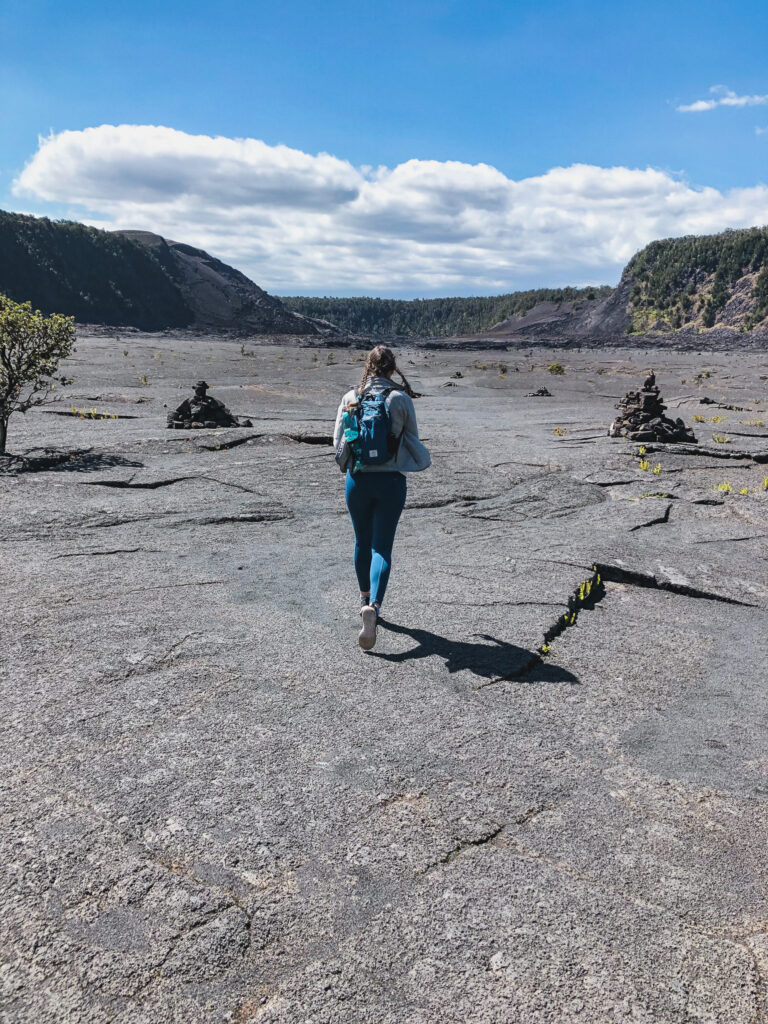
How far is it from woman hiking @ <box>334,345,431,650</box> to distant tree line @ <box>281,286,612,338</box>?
112 meters

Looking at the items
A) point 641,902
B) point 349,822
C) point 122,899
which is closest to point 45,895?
point 122,899

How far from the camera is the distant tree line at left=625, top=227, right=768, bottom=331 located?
7925 centimetres

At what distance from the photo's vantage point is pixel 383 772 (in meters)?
3.21

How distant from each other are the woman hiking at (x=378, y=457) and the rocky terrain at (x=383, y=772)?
487 mm

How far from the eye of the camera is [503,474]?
10.4m

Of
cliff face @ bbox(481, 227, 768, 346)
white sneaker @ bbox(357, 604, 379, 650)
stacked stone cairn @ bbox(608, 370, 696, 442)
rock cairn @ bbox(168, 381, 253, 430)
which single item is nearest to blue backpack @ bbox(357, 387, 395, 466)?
white sneaker @ bbox(357, 604, 379, 650)

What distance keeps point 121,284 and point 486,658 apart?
8549 centimetres

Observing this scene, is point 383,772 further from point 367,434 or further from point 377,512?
point 367,434

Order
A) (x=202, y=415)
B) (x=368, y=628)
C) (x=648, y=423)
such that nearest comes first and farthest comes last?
(x=368, y=628), (x=648, y=423), (x=202, y=415)

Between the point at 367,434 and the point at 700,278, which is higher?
the point at 700,278

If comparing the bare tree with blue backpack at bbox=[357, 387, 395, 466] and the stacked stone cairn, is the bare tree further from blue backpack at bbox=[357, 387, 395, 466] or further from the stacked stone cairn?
the stacked stone cairn

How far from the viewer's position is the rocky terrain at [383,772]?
2.22 meters

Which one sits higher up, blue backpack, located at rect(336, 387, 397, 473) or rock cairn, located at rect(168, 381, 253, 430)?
blue backpack, located at rect(336, 387, 397, 473)

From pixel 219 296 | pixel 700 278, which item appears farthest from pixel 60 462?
pixel 700 278
